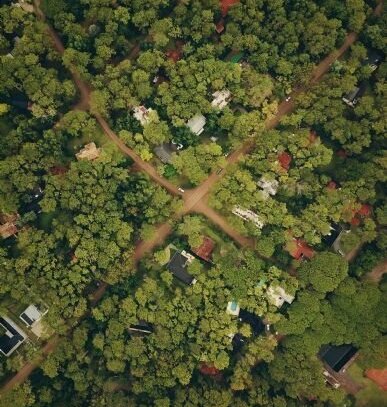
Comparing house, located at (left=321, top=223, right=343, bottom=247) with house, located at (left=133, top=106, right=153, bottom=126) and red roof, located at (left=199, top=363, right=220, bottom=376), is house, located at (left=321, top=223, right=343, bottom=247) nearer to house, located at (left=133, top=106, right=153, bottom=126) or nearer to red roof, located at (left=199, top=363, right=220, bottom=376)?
red roof, located at (left=199, top=363, right=220, bottom=376)

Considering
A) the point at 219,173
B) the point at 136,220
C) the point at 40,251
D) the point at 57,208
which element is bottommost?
the point at 40,251

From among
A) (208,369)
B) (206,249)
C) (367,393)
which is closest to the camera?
(208,369)

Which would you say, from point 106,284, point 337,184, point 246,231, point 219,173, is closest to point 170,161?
point 219,173

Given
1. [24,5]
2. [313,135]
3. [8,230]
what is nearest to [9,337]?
[8,230]

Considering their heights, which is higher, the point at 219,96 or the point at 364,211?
the point at 364,211

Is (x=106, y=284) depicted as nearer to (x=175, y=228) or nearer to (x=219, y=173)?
(x=175, y=228)

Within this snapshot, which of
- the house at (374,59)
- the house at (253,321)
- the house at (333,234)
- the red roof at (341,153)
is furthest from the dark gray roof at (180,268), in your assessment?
the house at (374,59)

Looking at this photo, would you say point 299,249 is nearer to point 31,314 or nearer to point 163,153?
point 163,153
